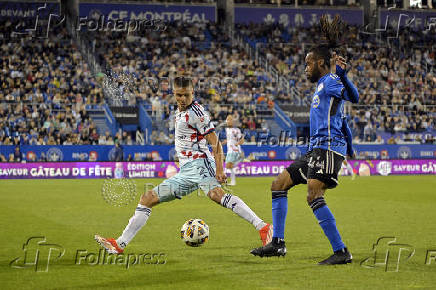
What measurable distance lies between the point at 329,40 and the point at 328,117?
961 millimetres

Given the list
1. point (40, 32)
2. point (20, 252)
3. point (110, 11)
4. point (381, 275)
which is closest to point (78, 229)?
point (20, 252)

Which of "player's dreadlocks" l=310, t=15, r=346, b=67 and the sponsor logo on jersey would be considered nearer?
"player's dreadlocks" l=310, t=15, r=346, b=67

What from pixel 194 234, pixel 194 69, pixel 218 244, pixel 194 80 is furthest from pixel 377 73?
pixel 194 234

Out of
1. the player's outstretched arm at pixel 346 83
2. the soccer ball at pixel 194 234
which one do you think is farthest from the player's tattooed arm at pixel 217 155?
the player's outstretched arm at pixel 346 83

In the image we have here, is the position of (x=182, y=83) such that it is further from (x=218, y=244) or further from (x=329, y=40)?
(x=218, y=244)

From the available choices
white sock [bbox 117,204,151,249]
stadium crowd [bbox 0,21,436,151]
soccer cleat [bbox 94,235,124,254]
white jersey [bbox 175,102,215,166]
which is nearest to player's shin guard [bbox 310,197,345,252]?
white jersey [bbox 175,102,215,166]

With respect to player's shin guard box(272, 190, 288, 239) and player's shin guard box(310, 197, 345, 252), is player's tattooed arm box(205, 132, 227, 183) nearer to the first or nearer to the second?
player's shin guard box(272, 190, 288, 239)

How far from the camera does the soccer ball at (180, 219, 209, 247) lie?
10008mm

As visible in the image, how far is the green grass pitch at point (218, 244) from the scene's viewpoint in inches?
301

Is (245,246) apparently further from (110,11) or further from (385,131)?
(110,11)

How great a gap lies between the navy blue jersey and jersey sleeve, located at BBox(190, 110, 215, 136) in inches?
55.2

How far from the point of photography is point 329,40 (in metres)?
8.82

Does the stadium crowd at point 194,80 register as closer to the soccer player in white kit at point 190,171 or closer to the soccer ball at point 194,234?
the soccer ball at point 194,234

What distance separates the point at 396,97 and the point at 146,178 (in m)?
17.9
